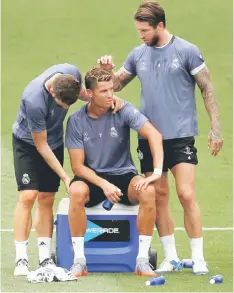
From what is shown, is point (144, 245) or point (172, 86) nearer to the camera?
point (144, 245)

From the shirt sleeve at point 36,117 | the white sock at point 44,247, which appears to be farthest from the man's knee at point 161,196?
the shirt sleeve at point 36,117

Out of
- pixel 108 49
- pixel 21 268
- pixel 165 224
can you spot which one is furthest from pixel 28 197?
pixel 108 49

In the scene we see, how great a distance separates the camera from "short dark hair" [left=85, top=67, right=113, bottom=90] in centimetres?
1094

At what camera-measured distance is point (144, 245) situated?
426 inches

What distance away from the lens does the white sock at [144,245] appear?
35.5 ft

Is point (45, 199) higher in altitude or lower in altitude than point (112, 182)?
lower

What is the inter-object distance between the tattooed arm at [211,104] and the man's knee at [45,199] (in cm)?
146

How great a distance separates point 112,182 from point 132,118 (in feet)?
1.85

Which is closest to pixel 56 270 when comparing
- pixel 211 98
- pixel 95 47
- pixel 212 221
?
pixel 211 98

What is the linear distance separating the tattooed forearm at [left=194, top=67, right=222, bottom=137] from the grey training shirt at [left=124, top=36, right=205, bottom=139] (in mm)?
61

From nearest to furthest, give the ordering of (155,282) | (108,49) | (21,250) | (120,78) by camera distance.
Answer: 1. (155,282)
2. (21,250)
3. (120,78)
4. (108,49)

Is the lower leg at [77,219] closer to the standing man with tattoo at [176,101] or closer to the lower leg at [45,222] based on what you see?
the lower leg at [45,222]

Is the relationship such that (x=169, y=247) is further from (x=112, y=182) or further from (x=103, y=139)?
(x=103, y=139)

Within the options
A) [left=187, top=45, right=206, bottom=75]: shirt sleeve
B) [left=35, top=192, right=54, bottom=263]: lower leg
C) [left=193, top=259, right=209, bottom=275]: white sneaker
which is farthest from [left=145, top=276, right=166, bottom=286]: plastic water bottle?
[left=187, top=45, right=206, bottom=75]: shirt sleeve
